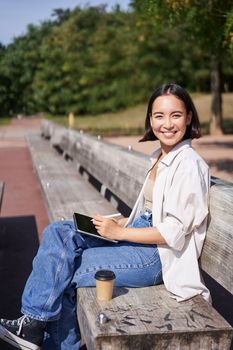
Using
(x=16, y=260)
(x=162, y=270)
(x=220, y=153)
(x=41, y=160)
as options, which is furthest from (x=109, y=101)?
(x=162, y=270)

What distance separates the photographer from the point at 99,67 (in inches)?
1425

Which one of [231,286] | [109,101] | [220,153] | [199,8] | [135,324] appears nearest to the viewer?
[135,324]

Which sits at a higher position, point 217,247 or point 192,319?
point 217,247

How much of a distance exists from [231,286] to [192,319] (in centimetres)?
24

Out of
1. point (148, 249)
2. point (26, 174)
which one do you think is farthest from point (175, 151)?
point (26, 174)

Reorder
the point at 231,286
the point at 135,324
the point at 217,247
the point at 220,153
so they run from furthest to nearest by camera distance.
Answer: the point at 220,153
the point at 217,247
the point at 231,286
the point at 135,324

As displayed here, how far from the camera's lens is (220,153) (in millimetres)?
14828

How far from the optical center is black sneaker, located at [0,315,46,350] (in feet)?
8.59

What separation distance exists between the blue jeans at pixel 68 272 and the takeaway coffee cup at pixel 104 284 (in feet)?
0.54

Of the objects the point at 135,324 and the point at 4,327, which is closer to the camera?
the point at 135,324

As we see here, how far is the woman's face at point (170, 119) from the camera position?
2.71m

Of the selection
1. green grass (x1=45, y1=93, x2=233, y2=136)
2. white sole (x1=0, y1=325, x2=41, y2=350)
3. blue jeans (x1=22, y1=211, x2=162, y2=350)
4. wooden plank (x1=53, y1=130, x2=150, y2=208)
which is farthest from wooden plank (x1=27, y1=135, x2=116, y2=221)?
green grass (x1=45, y1=93, x2=233, y2=136)

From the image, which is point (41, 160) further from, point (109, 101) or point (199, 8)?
point (109, 101)

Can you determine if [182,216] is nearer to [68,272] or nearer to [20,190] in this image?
[68,272]
